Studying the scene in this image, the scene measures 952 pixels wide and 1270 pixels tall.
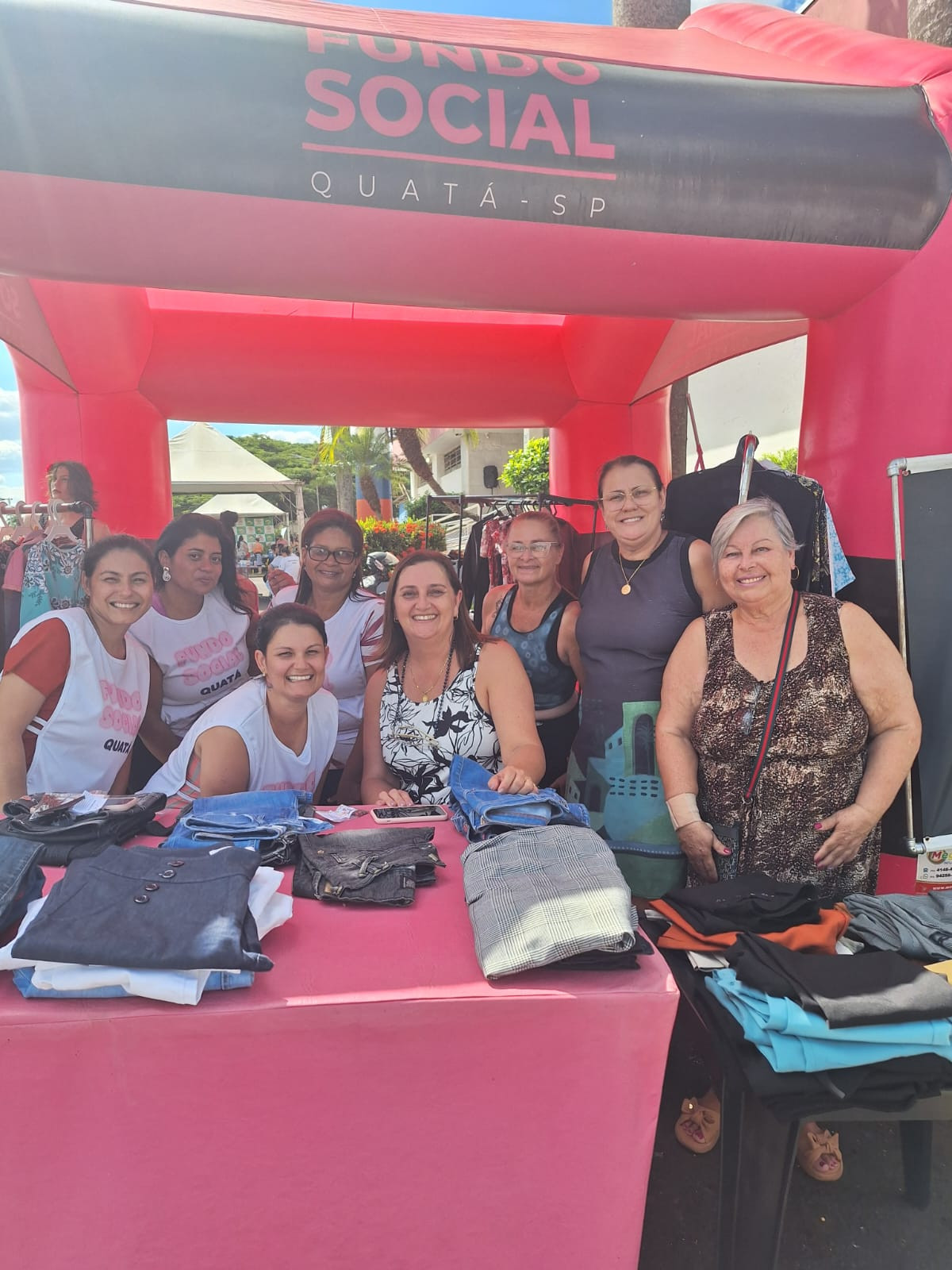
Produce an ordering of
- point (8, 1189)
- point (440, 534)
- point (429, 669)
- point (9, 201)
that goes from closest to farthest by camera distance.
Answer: point (8, 1189)
point (9, 201)
point (429, 669)
point (440, 534)

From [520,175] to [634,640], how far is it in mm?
1396

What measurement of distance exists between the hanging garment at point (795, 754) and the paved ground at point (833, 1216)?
0.64m

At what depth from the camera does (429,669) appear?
2426 mm

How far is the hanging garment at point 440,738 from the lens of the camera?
2.34 metres

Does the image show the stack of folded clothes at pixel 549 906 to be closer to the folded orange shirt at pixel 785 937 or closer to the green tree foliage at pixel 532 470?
the folded orange shirt at pixel 785 937

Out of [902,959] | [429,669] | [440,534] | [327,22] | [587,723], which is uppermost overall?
[327,22]

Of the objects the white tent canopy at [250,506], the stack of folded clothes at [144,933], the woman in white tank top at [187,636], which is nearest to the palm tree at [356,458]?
the white tent canopy at [250,506]

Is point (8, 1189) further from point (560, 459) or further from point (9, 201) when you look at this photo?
point (560, 459)

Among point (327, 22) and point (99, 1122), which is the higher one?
point (327, 22)

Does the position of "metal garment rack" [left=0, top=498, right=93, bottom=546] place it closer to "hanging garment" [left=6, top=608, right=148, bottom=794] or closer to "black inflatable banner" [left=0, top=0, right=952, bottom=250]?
"hanging garment" [left=6, top=608, right=148, bottom=794]

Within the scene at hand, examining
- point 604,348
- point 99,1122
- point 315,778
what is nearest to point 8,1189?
point 99,1122

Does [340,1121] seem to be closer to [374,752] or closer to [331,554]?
[374,752]

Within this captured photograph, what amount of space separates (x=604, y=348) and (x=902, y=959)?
12.3ft

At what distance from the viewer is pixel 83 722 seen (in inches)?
93.2
